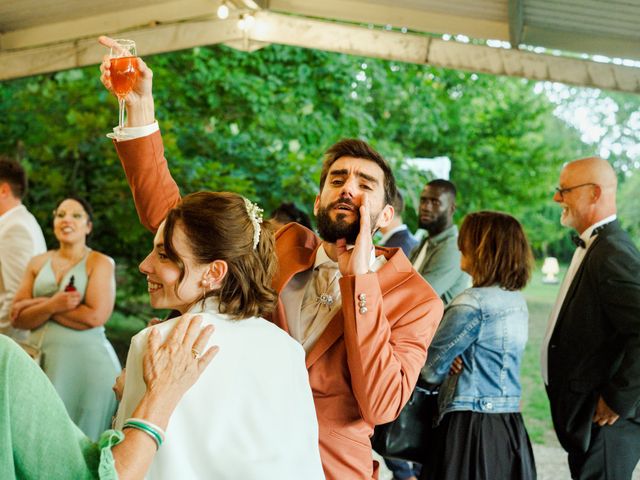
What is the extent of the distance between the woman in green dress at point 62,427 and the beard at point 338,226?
0.80 m

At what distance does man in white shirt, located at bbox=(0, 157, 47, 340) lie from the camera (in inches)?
185

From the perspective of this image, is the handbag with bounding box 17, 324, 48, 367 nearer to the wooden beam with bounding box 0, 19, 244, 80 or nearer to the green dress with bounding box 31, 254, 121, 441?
the green dress with bounding box 31, 254, 121, 441

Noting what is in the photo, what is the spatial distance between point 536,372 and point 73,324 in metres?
6.20

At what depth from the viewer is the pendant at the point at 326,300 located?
2.38 m

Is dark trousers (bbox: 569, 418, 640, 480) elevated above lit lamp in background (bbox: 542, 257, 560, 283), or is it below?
below

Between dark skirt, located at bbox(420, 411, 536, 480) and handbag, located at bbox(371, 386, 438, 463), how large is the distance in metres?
0.09

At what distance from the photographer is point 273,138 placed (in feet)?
30.1

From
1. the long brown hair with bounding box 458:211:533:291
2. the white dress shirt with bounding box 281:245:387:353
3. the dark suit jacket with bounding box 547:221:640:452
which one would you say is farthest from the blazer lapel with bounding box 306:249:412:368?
the dark suit jacket with bounding box 547:221:640:452

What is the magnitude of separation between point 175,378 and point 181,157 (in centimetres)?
752

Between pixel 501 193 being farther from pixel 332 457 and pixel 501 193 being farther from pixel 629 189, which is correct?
pixel 332 457

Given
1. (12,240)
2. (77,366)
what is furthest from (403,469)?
(12,240)

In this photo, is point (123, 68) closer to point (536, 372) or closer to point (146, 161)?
point (146, 161)

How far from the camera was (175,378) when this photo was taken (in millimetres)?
1633

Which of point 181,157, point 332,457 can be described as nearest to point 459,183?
point 181,157
